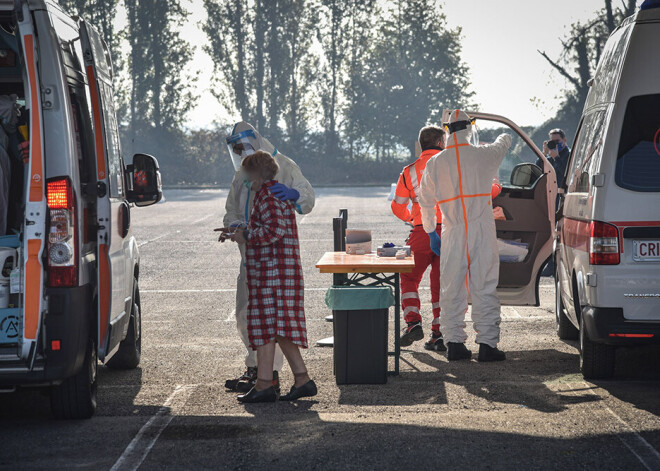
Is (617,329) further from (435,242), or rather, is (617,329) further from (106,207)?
(106,207)

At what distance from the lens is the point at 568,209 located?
8109 mm

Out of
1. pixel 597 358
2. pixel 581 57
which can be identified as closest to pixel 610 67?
pixel 597 358

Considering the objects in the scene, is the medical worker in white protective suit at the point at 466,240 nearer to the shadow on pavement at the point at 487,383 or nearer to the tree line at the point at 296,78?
the shadow on pavement at the point at 487,383

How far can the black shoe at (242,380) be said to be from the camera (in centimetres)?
740

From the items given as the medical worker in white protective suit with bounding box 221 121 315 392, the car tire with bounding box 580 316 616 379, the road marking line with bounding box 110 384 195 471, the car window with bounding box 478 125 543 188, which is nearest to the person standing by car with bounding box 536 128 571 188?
the car window with bounding box 478 125 543 188

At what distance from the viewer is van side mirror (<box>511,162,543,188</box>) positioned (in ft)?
31.6

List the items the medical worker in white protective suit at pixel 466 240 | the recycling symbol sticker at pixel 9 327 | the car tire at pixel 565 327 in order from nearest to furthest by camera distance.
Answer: the recycling symbol sticker at pixel 9 327 → the medical worker in white protective suit at pixel 466 240 → the car tire at pixel 565 327

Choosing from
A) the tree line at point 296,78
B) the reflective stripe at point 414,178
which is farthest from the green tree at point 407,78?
the reflective stripe at point 414,178

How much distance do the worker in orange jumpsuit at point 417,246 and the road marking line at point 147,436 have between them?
106 inches

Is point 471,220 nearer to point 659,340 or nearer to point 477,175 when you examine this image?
point 477,175

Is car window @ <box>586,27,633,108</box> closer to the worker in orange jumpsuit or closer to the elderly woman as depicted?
the worker in orange jumpsuit

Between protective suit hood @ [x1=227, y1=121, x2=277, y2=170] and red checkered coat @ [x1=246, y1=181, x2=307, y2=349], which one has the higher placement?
protective suit hood @ [x1=227, y1=121, x2=277, y2=170]

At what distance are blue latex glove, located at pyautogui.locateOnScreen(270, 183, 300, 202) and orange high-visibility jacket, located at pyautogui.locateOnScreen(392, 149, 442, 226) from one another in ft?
7.14

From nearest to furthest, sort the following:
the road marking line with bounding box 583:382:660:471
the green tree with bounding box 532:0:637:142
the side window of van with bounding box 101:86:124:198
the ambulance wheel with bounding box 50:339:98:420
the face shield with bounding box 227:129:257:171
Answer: the road marking line with bounding box 583:382:660:471, the ambulance wheel with bounding box 50:339:98:420, the side window of van with bounding box 101:86:124:198, the face shield with bounding box 227:129:257:171, the green tree with bounding box 532:0:637:142
